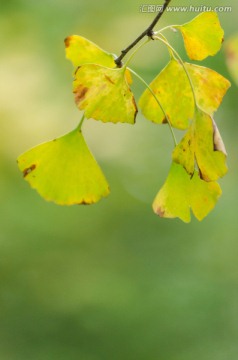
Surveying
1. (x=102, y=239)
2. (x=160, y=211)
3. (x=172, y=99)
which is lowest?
(x=102, y=239)

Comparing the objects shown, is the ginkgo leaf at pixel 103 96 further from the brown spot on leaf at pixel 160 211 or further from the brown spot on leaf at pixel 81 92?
the brown spot on leaf at pixel 160 211

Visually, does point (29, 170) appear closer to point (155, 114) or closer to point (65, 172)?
point (65, 172)

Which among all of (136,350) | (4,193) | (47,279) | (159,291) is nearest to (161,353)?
(136,350)

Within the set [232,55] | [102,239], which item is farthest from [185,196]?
[102,239]

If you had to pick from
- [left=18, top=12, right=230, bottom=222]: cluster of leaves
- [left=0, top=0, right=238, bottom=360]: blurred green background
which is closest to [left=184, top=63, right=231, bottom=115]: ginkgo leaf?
[left=18, top=12, right=230, bottom=222]: cluster of leaves

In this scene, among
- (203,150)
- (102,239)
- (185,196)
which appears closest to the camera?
(203,150)

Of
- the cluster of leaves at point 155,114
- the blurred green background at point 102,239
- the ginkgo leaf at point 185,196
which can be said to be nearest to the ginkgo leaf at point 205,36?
the cluster of leaves at point 155,114

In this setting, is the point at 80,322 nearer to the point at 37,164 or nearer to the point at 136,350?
the point at 136,350
